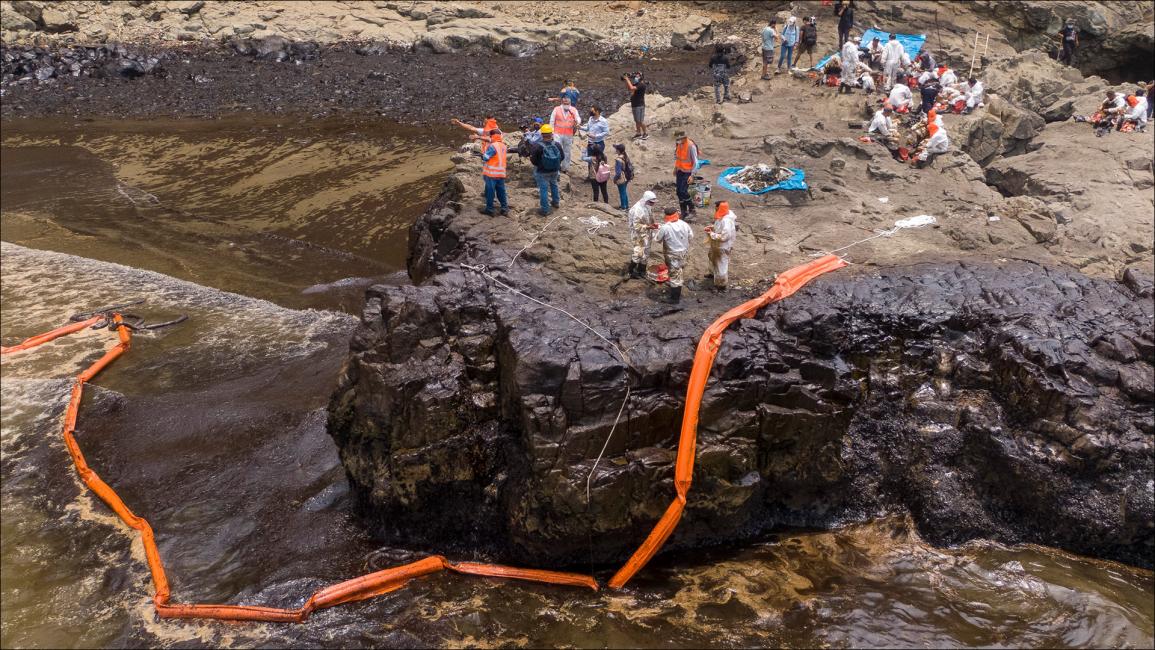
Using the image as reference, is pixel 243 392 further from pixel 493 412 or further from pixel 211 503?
pixel 493 412

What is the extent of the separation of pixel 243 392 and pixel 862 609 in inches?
384

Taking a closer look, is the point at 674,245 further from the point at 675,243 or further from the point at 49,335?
the point at 49,335

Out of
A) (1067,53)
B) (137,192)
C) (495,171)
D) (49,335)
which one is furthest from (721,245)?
(1067,53)

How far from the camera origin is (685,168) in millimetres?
12117

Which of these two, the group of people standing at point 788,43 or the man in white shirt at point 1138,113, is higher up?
the group of people standing at point 788,43

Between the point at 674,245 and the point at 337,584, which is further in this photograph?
the point at 674,245

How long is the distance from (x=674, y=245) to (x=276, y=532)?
6.37 metres

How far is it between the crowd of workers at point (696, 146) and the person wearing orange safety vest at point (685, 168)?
2cm

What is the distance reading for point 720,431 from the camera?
8.83 metres

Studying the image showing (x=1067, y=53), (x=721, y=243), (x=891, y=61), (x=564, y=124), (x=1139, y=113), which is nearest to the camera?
(x=721, y=243)

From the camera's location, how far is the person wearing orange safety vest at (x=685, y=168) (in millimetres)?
11961

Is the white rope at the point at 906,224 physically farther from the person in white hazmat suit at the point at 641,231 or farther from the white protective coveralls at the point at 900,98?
the white protective coveralls at the point at 900,98

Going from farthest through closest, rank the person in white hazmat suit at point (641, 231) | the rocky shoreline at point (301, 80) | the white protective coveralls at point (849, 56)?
the rocky shoreline at point (301, 80)
the white protective coveralls at point (849, 56)
the person in white hazmat suit at point (641, 231)

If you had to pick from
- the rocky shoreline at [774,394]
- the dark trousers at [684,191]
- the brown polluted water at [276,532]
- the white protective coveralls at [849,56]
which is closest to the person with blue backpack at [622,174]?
the dark trousers at [684,191]
